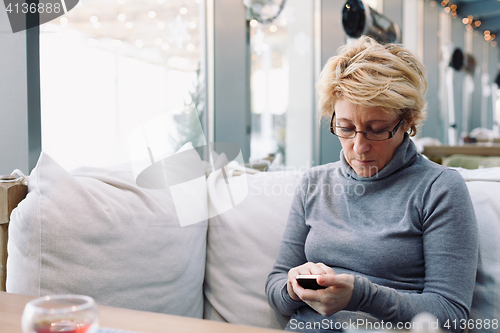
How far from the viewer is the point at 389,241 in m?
1.00

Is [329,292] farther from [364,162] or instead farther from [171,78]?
[171,78]

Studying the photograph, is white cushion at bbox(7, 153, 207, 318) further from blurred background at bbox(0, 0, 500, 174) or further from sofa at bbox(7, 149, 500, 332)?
blurred background at bbox(0, 0, 500, 174)

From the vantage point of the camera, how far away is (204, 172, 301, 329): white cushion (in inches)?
47.4

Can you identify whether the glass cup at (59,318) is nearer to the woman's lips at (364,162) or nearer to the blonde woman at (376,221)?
the blonde woman at (376,221)

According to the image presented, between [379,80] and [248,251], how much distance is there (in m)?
0.63

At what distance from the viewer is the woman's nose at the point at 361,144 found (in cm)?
108

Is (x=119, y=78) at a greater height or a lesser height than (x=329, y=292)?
greater

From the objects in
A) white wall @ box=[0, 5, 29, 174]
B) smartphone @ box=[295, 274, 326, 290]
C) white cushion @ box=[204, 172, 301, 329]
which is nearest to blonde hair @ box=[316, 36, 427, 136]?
white cushion @ box=[204, 172, 301, 329]

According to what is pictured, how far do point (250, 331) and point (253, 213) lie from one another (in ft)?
2.20

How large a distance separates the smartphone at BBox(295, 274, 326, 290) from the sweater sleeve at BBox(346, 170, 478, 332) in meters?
0.09

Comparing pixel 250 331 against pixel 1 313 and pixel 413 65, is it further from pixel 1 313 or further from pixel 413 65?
pixel 413 65

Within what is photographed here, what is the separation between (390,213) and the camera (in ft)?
3.41

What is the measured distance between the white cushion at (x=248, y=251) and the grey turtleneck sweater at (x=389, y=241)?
3.1 inches

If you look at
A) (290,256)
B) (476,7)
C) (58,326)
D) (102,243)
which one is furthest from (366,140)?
(476,7)
